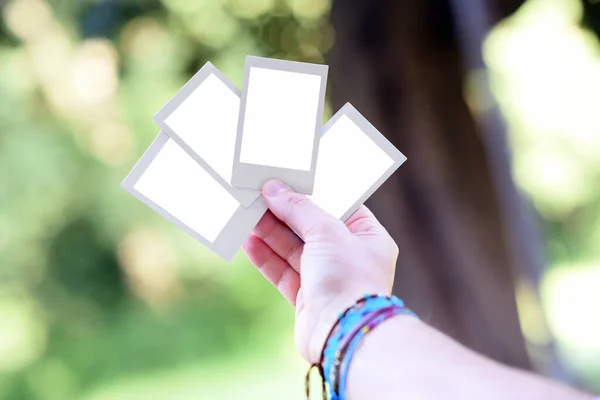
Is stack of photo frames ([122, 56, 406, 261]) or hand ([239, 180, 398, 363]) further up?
stack of photo frames ([122, 56, 406, 261])

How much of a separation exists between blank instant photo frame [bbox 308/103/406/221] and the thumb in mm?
67

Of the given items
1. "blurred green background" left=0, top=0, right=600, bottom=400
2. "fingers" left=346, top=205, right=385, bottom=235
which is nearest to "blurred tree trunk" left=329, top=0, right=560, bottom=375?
"blurred green background" left=0, top=0, right=600, bottom=400

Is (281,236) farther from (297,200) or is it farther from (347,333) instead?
(347,333)

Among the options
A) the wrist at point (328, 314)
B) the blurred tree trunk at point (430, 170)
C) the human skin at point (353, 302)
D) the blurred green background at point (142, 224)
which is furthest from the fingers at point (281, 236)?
the blurred green background at point (142, 224)

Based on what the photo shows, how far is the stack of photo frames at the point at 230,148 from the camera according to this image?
0.74 m

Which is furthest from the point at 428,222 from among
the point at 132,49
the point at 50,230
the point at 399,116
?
the point at 50,230

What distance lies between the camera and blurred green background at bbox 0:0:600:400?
2.00 meters

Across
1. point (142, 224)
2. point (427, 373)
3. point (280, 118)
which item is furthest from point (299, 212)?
point (142, 224)

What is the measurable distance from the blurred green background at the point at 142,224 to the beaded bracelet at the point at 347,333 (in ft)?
4.33

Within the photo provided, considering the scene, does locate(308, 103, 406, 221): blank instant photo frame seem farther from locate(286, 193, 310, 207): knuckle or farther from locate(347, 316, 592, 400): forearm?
locate(347, 316, 592, 400): forearm

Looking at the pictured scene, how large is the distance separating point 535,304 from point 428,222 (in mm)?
437

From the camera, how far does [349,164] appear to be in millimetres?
793

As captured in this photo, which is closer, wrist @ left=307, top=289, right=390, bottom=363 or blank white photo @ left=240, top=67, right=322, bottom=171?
wrist @ left=307, top=289, right=390, bottom=363

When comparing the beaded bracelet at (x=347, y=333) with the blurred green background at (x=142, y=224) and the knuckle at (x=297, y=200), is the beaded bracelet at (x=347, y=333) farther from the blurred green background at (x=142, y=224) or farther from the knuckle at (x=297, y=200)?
the blurred green background at (x=142, y=224)
